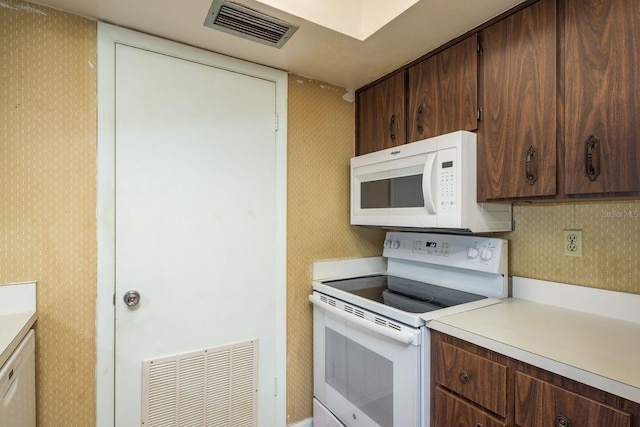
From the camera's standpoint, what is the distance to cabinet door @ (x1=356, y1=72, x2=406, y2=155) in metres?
1.75

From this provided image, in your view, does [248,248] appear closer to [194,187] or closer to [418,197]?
[194,187]

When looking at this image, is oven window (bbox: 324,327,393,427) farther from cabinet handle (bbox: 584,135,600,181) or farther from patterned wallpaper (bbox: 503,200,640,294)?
cabinet handle (bbox: 584,135,600,181)

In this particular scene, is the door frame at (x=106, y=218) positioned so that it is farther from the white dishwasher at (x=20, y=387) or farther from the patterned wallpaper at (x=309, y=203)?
the patterned wallpaper at (x=309, y=203)

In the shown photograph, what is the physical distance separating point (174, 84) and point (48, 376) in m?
1.32

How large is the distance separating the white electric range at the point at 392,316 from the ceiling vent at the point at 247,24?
1221 millimetres

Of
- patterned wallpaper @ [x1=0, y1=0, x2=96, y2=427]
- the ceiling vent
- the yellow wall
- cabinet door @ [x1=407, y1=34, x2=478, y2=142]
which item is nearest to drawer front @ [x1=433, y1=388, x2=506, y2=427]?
the yellow wall

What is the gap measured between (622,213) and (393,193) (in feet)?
2.90

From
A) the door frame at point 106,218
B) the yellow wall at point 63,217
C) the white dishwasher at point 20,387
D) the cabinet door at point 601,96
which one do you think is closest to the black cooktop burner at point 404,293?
the yellow wall at point 63,217

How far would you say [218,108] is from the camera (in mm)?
1617

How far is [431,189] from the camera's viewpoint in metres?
1.44

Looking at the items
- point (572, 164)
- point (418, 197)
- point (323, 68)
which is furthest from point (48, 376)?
point (572, 164)

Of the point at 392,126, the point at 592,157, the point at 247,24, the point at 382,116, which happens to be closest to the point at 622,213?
the point at 592,157

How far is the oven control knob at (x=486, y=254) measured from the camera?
149cm

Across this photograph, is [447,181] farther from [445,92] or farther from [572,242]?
[572,242]
